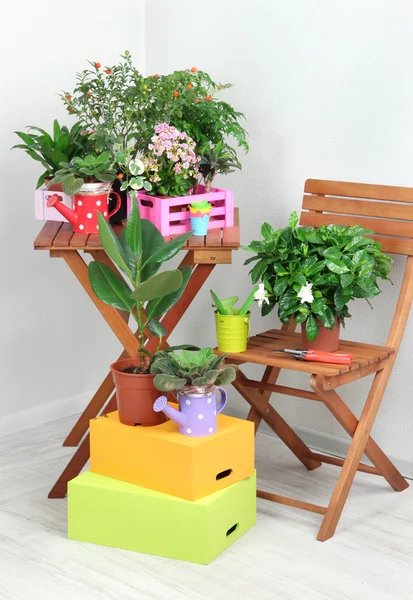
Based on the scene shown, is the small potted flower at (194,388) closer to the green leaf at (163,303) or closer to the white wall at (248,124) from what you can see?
the green leaf at (163,303)

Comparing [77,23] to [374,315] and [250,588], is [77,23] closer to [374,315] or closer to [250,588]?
[374,315]

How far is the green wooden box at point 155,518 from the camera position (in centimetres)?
246

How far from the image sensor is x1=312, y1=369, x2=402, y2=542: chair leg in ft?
8.64

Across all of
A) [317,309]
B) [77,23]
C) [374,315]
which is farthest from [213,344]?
[77,23]

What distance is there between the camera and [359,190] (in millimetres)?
2979

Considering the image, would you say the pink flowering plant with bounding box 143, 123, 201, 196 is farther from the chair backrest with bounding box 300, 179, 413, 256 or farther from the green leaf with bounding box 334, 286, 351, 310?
the green leaf with bounding box 334, 286, 351, 310

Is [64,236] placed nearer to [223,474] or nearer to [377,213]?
[223,474]

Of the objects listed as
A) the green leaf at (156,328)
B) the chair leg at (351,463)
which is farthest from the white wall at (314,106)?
the green leaf at (156,328)

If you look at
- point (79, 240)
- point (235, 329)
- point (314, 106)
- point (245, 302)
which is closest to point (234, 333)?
point (235, 329)

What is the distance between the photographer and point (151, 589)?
2.33 meters

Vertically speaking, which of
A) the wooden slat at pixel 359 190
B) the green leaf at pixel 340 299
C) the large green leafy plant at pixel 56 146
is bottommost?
the green leaf at pixel 340 299

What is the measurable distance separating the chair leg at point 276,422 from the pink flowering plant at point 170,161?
648mm

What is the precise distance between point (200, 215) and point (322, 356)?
59cm

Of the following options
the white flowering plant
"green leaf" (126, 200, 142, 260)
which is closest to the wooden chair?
the white flowering plant
